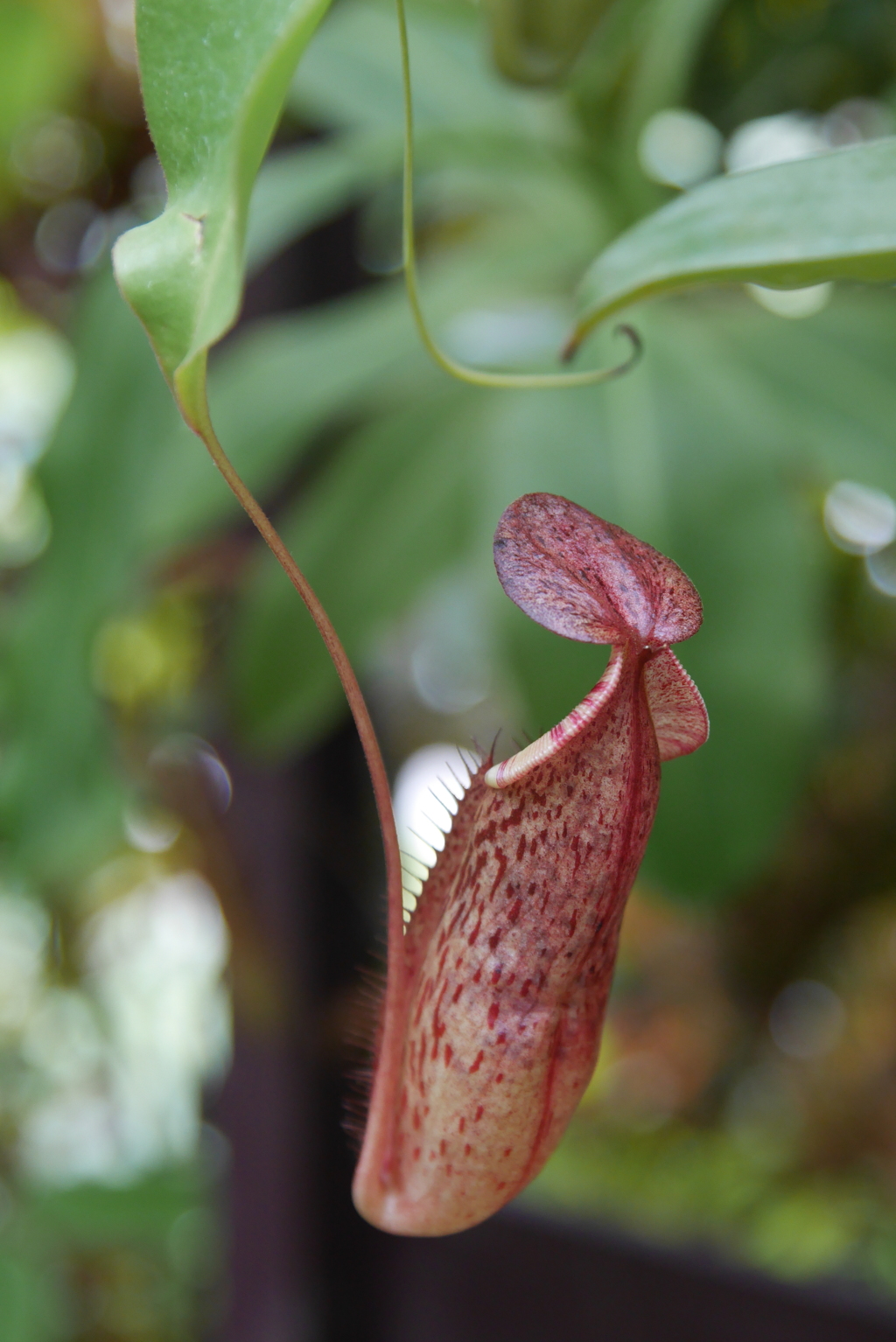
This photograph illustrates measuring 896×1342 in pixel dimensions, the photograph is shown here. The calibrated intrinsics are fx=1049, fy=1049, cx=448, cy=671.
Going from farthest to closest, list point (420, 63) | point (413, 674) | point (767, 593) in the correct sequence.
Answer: point (413, 674) < point (420, 63) < point (767, 593)

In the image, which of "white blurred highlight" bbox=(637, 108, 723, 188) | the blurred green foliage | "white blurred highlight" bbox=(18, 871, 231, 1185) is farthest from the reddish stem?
"white blurred highlight" bbox=(18, 871, 231, 1185)

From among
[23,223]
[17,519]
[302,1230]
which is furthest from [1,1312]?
[23,223]

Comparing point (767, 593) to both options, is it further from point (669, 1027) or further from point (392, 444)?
point (669, 1027)

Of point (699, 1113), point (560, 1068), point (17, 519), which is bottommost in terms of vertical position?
point (699, 1113)

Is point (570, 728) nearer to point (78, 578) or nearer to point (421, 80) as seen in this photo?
point (78, 578)

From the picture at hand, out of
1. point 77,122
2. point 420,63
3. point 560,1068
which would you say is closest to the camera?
point 560,1068

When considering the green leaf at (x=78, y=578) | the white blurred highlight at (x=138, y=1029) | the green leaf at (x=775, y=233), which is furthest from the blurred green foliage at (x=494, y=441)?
the white blurred highlight at (x=138, y=1029)

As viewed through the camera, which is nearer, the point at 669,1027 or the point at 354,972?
the point at 354,972

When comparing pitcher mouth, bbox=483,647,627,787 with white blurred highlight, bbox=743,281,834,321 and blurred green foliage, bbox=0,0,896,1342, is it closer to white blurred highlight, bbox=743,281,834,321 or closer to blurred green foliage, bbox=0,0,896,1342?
blurred green foliage, bbox=0,0,896,1342
